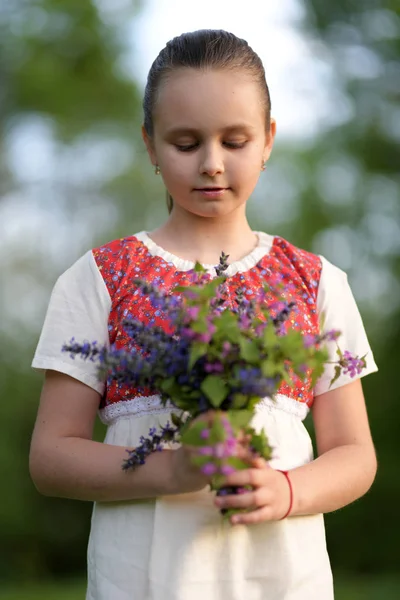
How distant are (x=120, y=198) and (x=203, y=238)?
5674 mm

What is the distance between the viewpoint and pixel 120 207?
7.70m

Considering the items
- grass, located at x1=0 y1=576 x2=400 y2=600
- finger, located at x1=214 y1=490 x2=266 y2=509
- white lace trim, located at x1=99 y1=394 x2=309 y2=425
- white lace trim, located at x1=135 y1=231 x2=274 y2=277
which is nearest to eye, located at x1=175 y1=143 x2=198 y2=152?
white lace trim, located at x1=135 y1=231 x2=274 y2=277

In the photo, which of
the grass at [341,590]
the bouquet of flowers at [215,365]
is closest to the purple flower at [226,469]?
the bouquet of flowers at [215,365]

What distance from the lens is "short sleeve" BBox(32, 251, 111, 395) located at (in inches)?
77.4

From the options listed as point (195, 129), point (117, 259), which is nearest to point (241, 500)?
point (117, 259)

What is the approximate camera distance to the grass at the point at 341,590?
6020 millimetres

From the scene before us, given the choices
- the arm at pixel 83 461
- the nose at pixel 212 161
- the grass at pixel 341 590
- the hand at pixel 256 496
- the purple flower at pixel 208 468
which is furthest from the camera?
the grass at pixel 341 590

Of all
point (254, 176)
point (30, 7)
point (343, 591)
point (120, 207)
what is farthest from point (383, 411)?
point (254, 176)

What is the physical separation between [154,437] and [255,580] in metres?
0.45

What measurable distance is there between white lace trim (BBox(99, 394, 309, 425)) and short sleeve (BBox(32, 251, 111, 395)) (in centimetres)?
6

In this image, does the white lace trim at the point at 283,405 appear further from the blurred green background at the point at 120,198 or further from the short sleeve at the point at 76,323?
the blurred green background at the point at 120,198

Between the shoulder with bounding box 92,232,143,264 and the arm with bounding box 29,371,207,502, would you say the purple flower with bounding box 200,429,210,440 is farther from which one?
the shoulder with bounding box 92,232,143,264

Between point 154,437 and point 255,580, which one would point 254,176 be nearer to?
point 154,437

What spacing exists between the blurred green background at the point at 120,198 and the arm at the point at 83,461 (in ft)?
14.8
